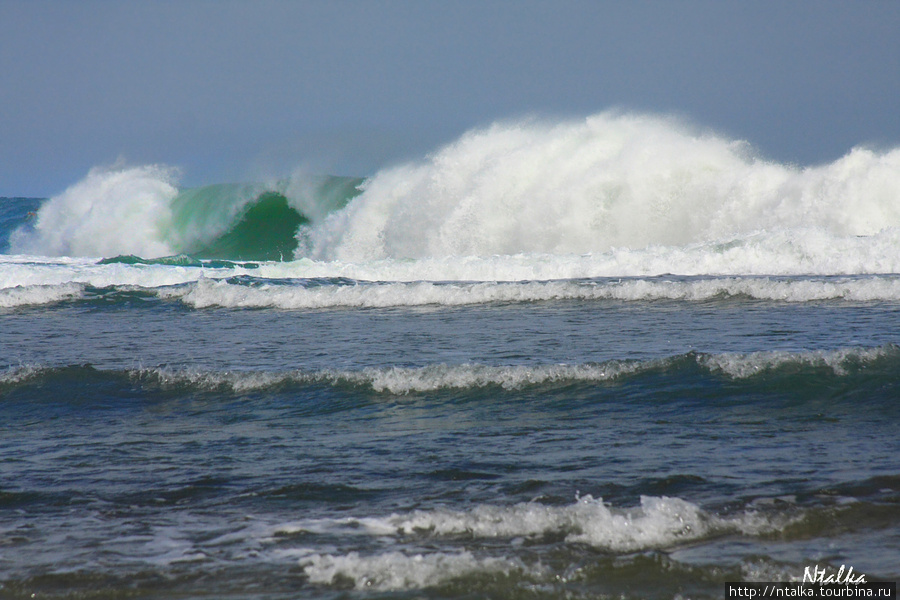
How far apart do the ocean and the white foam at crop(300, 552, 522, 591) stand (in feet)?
0.04

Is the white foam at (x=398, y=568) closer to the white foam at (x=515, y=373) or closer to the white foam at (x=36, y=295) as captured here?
the white foam at (x=515, y=373)

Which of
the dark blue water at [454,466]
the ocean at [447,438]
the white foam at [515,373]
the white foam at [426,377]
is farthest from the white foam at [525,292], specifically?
the white foam at [426,377]

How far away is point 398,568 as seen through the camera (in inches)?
104

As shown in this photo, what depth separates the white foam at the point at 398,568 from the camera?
256 cm

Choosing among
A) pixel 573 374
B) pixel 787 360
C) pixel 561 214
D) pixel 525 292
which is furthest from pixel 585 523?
pixel 561 214

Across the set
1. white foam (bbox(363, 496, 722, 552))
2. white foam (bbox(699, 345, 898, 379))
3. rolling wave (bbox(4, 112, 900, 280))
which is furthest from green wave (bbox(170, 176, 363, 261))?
white foam (bbox(363, 496, 722, 552))

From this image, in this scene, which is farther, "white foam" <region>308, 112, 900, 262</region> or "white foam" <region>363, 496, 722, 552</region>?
"white foam" <region>308, 112, 900, 262</region>

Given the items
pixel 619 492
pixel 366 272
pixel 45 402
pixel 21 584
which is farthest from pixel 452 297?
pixel 21 584

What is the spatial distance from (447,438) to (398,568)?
1.74 metres

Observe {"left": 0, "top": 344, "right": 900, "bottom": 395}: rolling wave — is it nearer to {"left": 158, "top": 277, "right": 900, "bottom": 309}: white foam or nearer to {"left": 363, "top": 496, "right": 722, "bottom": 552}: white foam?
{"left": 363, "top": 496, "right": 722, "bottom": 552}: white foam

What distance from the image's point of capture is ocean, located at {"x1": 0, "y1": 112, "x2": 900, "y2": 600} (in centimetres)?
268

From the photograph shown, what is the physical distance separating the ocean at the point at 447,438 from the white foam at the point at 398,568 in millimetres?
11

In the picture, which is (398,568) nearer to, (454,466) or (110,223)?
(454,466)

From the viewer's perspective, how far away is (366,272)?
52.8ft
